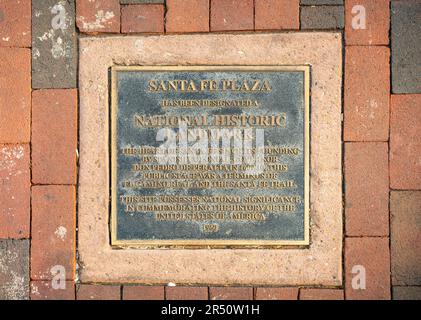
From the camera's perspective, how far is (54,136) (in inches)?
128

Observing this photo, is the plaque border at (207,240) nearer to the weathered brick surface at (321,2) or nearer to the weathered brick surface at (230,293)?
the weathered brick surface at (230,293)

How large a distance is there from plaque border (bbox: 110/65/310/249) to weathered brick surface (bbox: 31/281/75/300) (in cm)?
43

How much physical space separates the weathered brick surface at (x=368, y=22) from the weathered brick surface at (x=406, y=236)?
108 centimetres

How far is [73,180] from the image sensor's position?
10.7 ft

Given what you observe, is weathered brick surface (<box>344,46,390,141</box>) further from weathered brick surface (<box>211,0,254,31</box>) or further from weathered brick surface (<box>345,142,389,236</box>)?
weathered brick surface (<box>211,0,254,31</box>)

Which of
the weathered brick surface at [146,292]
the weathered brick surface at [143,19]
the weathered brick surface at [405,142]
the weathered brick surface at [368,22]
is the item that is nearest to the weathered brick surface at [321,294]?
the weathered brick surface at [405,142]

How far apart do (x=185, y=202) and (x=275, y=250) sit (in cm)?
72

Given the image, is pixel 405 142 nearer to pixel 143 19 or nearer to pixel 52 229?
pixel 143 19

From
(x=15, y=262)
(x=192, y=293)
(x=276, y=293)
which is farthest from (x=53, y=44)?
(x=276, y=293)

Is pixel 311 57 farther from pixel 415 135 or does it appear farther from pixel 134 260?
pixel 134 260

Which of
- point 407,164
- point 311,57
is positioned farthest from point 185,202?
point 407,164

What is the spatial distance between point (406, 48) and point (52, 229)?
9.15 ft

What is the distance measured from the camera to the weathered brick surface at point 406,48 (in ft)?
10.5

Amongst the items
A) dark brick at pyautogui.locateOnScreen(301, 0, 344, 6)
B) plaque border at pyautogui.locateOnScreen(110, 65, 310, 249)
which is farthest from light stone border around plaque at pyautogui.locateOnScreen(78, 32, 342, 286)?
dark brick at pyautogui.locateOnScreen(301, 0, 344, 6)
